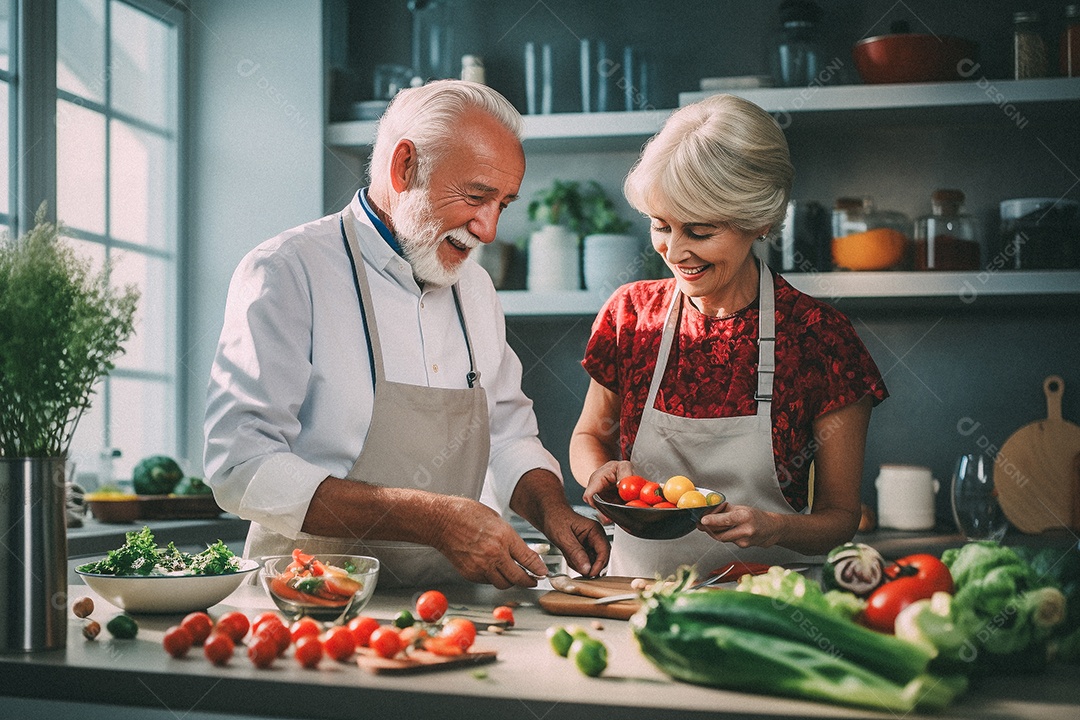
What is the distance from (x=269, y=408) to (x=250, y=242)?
6.66ft

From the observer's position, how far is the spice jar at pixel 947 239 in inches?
118

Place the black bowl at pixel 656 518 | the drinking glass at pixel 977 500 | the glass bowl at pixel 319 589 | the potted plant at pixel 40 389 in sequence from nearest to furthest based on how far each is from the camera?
the potted plant at pixel 40 389 → the glass bowl at pixel 319 589 → the black bowl at pixel 656 518 → the drinking glass at pixel 977 500

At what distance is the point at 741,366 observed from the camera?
2100 mm

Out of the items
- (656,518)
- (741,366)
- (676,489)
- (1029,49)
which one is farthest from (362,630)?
(1029,49)

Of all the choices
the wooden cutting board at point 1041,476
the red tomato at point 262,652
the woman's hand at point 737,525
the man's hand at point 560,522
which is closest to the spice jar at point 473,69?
the man's hand at point 560,522

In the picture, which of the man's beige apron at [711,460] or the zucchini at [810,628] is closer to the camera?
the zucchini at [810,628]

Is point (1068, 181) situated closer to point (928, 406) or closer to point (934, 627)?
point (928, 406)

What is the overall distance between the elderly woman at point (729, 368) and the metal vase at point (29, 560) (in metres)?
0.90

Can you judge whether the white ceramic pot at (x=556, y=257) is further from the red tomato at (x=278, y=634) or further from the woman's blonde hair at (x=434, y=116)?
the red tomato at (x=278, y=634)

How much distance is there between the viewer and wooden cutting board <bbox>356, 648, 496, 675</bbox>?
1.12 metres

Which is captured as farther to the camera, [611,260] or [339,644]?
[611,260]

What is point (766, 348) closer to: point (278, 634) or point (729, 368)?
point (729, 368)

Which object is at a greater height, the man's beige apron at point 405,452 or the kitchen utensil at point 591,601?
the man's beige apron at point 405,452

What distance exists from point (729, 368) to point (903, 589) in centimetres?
96
